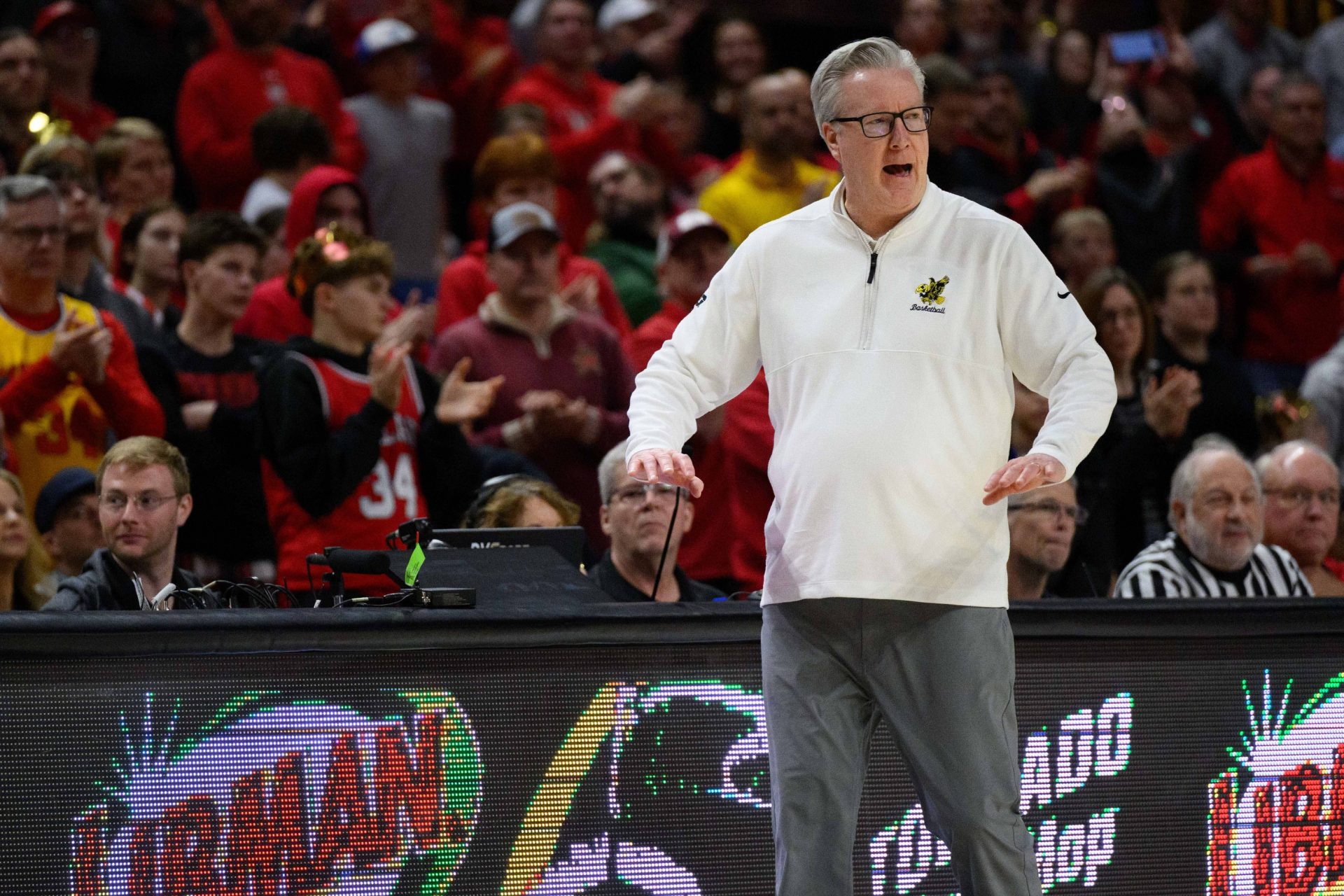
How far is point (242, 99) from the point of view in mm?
8781

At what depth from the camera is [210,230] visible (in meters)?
6.77

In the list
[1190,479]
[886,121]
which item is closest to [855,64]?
[886,121]

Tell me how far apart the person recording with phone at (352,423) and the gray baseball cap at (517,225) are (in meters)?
0.85

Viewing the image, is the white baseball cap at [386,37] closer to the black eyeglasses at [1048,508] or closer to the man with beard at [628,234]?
the man with beard at [628,234]

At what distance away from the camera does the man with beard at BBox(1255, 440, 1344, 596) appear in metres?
6.59

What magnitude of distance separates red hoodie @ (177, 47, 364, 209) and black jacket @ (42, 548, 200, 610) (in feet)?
13.2

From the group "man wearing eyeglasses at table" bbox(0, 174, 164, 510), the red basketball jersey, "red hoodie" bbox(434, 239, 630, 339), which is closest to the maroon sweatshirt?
"red hoodie" bbox(434, 239, 630, 339)

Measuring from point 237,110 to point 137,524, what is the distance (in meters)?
4.26

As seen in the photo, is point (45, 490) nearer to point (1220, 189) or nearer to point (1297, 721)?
point (1297, 721)

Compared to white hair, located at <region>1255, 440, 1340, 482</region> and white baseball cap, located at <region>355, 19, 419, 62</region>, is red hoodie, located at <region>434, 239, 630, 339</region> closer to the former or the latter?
white baseball cap, located at <region>355, 19, 419, 62</region>

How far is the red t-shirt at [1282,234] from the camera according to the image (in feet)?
32.7

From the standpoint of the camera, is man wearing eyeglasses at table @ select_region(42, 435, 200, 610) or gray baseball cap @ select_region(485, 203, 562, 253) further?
gray baseball cap @ select_region(485, 203, 562, 253)

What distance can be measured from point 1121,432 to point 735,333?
152 inches

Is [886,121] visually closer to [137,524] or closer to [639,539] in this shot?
[639,539]
